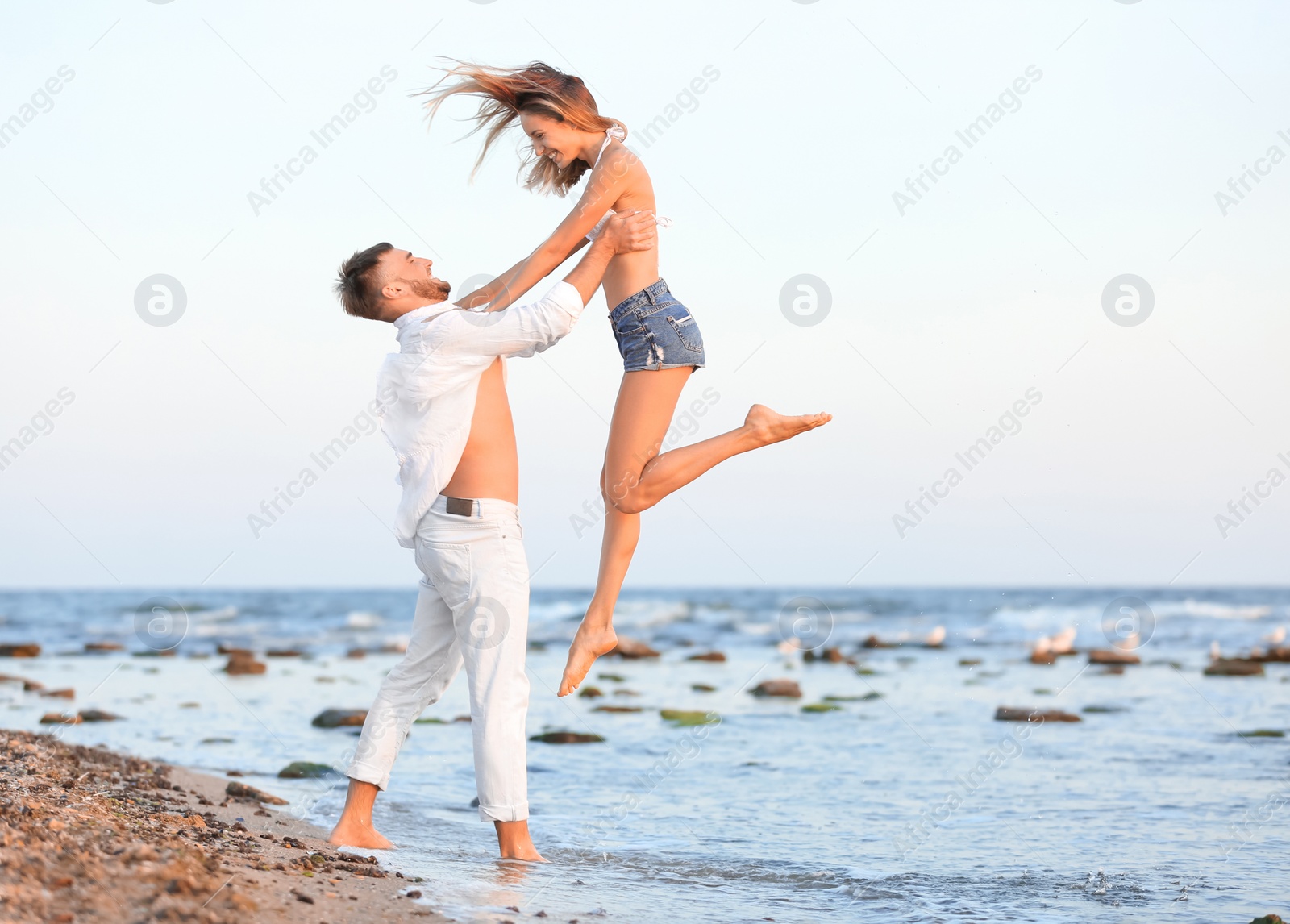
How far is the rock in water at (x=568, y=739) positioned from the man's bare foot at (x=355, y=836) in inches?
167

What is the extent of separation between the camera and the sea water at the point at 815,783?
14.9 feet

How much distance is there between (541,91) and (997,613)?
116ft

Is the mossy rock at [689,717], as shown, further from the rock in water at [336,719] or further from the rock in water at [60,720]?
the rock in water at [60,720]

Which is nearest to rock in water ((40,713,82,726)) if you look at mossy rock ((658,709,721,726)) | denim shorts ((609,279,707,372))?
mossy rock ((658,709,721,726))

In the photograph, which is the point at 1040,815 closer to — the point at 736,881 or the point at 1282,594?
the point at 736,881

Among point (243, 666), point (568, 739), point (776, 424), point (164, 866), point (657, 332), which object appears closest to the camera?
point (164, 866)

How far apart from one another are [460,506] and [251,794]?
2.74 metres

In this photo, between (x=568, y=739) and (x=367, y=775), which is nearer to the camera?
(x=367, y=775)

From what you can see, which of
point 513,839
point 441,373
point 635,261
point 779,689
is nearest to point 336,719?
point 779,689

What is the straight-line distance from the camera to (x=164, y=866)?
3248 mm

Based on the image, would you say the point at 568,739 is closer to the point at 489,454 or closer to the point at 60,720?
the point at 60,720

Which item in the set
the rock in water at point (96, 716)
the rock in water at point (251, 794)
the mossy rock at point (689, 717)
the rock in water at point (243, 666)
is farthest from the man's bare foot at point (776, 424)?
the rock in water at point (243, 666)

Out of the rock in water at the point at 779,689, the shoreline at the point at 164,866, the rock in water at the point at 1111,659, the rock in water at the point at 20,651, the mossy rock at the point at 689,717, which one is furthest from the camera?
the rock in water at the point at 20,651

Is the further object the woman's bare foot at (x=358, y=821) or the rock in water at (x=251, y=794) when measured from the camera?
the rock in water at (x=251, y=794)
